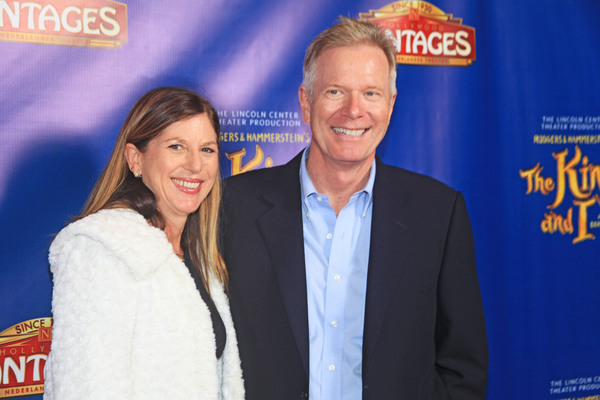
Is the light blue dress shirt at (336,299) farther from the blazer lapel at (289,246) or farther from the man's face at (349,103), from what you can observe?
the man's face at (349,103)

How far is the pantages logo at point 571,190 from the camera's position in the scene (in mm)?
2908

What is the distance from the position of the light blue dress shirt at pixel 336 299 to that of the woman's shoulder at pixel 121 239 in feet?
1.63

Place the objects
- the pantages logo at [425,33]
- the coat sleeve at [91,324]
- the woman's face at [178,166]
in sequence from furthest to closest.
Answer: the pantages logo at [425,33], the woman's face at [178,166], the coat sleeve at [91,324]

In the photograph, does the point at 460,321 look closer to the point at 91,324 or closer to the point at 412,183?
the point at 412,183

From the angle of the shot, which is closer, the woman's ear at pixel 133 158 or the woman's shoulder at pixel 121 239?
the woman's shoulder at pixel 121 239

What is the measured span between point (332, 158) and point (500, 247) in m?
1.48

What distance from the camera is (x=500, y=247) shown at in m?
2.86

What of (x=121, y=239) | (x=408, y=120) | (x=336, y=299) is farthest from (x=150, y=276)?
(x=408, y=120)

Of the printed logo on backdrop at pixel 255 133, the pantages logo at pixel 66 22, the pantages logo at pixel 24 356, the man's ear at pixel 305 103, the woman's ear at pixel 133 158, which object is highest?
the pantages logo at pixel 66 22

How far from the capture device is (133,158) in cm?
159

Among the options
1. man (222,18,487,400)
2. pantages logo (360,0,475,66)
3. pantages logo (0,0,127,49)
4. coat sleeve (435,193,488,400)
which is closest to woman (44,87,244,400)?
man (222,18,487,400)

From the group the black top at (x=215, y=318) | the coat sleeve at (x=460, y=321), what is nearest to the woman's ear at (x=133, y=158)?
the black top at (x=215, y=318)

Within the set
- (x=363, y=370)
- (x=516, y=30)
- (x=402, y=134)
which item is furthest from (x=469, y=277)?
(x=516, y=30)

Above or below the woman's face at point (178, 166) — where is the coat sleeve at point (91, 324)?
below
